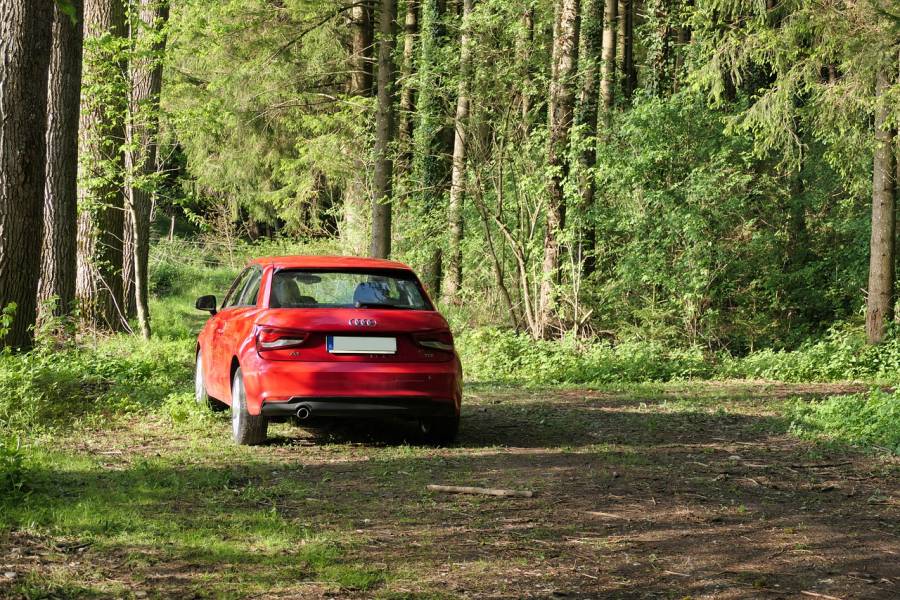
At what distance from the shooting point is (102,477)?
7.41m

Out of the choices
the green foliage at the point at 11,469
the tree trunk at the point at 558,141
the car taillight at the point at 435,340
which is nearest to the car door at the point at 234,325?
the car taillight at the point at 435,340

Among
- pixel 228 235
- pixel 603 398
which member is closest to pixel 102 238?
pixel 603 398

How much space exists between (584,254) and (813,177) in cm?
715

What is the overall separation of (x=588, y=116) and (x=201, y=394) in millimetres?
11456

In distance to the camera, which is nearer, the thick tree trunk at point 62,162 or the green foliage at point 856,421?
the green foliage at point 856,421

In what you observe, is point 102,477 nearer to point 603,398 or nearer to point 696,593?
point 696,593

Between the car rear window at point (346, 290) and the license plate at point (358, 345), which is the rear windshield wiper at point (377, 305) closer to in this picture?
the car rear window at point (346, 290)

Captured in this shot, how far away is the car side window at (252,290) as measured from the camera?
957 centimetres

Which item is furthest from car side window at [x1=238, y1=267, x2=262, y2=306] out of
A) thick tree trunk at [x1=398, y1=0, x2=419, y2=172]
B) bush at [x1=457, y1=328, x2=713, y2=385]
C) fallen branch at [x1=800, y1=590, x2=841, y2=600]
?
thick tree trunk at [x1=398, y1=0, x2=419, y2=172]

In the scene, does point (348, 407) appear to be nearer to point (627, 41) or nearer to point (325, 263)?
point (325, 263)

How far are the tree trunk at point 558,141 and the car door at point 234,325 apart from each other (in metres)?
9.60

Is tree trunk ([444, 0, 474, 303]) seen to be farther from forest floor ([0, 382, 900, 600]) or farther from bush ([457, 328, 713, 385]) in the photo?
forest floor ([0, 382, 900, 600])

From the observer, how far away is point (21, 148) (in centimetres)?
1064

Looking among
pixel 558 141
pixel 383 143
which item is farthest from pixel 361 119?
pixel 558 141
